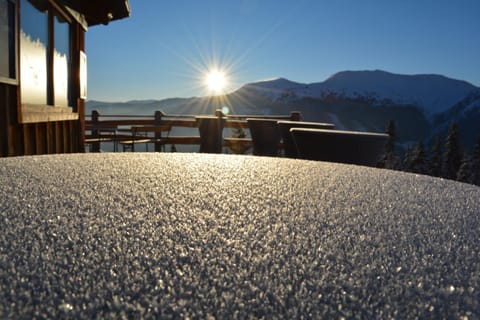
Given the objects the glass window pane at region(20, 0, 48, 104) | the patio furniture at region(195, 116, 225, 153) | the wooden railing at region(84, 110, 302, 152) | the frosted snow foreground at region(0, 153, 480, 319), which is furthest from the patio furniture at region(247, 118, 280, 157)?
the frosted snow foreground at region(0, 153, 480, 319)

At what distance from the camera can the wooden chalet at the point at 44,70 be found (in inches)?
118

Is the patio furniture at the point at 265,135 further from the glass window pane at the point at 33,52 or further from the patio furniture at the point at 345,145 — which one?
the glass window pane at the point at 33,52

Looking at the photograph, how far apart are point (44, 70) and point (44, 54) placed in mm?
182

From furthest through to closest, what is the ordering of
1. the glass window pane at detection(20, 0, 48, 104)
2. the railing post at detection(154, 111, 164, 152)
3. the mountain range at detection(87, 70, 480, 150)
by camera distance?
the mountain range at detection(87, 70, 480, 150)
the railing post at detection(154, 111, 164, 152)
the glass window pane at detection(20, 0, 48, 104)

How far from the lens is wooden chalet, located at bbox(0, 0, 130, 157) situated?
2.99m

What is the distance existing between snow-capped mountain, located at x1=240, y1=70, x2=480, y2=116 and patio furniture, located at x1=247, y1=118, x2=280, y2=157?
6998 inches

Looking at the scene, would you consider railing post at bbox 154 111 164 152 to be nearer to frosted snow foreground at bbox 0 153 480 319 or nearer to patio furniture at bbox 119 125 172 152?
patio furniture at bbox 119 125 172 152

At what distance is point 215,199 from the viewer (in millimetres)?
635

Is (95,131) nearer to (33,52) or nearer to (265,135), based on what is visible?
(33,52)

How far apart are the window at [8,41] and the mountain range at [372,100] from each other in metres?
149

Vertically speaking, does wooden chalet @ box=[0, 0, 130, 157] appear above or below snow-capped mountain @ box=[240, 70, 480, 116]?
below

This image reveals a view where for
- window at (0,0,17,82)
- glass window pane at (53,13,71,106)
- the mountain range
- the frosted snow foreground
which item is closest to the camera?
the frosted snow foreground

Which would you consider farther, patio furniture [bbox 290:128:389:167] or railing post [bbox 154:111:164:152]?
railing post [bbox 154:111:164:152]

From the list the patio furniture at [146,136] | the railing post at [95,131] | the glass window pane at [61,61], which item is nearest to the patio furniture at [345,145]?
the glass window pane at [61,61]
